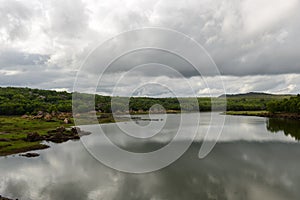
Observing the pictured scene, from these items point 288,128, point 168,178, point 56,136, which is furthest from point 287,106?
point 168,178

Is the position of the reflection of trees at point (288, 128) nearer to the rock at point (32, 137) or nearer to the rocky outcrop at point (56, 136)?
the rocky outcrop at point (56, 136)

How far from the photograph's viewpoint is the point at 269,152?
161 ft

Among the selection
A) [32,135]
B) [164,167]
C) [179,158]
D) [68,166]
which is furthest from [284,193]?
[32,135]

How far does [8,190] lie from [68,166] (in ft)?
39.4

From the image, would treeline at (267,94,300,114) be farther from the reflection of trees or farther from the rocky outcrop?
the rocky outcrop

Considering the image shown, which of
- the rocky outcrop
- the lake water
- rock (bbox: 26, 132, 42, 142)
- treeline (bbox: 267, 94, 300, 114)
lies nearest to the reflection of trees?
the lake water

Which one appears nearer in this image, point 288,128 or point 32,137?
point 32,137

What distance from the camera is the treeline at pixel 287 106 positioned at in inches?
4764

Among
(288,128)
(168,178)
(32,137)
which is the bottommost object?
(168,178)

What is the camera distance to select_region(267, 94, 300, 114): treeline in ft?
397

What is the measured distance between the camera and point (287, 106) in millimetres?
128875

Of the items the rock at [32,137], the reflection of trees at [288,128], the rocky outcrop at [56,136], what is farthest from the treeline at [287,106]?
the rock at [32,137]

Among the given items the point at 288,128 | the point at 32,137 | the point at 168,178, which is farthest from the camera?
the point at 288,128

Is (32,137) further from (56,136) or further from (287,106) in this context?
(287,106)
